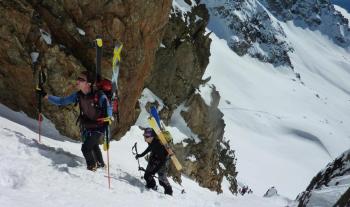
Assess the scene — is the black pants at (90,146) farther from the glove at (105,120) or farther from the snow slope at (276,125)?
the snow slope at (276,125)

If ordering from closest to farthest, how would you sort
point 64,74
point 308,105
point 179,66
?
point 64,74 → point 179,66 → point 308,105

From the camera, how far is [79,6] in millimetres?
14375

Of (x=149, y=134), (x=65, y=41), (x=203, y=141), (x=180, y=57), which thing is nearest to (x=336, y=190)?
(x=149, y=134)

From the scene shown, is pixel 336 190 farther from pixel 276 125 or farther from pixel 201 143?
pixel 276 125

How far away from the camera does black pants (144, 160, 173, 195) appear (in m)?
10.6

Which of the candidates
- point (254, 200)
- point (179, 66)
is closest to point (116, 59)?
point (254, 200)

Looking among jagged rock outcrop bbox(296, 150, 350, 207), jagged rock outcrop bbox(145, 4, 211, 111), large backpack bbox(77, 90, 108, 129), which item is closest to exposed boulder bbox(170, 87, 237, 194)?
jagged rock outcrop bbox(145, 4, 211, 111)

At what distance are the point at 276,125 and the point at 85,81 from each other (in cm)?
9546

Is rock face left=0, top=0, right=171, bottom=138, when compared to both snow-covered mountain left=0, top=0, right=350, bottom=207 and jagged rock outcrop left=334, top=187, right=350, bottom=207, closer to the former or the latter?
snow-covered mountain left=0, top=0, right=350, bottom=207

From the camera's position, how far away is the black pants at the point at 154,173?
10.6 meters

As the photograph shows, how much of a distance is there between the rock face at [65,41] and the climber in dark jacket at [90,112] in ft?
13.2

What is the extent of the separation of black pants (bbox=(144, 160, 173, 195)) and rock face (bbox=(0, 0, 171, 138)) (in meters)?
4.17

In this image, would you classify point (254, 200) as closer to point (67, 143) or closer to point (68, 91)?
point (67, 143)

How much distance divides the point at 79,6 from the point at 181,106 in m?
16.2
